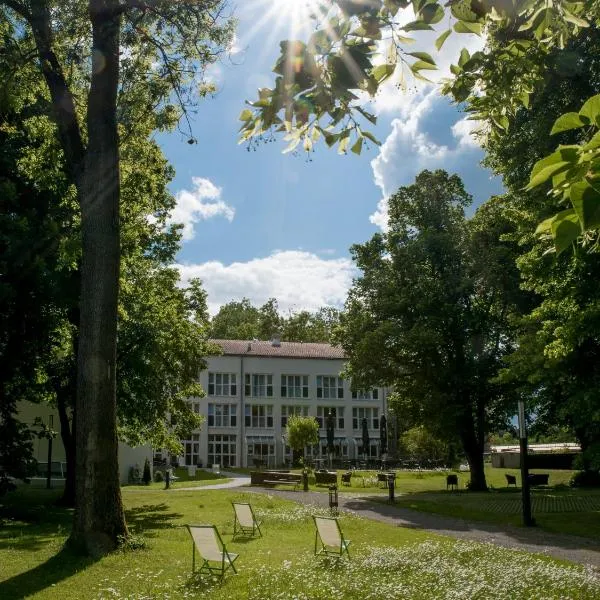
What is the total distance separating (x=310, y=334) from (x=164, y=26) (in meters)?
74.5

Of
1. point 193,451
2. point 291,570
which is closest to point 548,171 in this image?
point 291,570

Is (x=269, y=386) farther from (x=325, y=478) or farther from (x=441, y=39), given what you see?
(x=441, y=39)

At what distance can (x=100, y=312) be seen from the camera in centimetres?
1169

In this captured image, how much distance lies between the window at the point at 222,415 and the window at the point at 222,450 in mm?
1173

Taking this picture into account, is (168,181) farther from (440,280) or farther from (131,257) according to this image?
(440,280)

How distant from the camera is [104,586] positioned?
889 cm

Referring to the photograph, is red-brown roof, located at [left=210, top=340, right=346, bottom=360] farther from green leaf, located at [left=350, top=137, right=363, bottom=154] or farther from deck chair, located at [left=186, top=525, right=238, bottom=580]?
green leaf, located at [left=350, top=137, right=363, bottom=154]

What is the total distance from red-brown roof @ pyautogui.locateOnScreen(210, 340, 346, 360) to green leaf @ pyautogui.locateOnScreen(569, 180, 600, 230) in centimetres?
6154

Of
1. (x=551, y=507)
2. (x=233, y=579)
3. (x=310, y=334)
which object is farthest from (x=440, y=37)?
(x=310, y=334)

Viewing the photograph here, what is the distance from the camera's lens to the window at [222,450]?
202ft

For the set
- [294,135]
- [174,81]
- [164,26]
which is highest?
[164,26]

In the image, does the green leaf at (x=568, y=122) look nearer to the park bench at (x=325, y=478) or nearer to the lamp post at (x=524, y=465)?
the lamp post at (x=524, y=465)

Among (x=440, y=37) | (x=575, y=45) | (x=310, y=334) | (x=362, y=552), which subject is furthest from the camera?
(x=310, y=334)

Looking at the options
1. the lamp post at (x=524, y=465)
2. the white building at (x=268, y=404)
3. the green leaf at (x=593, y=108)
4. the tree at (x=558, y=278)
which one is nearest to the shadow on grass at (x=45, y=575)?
the green leaf at (x=593, y=108)
